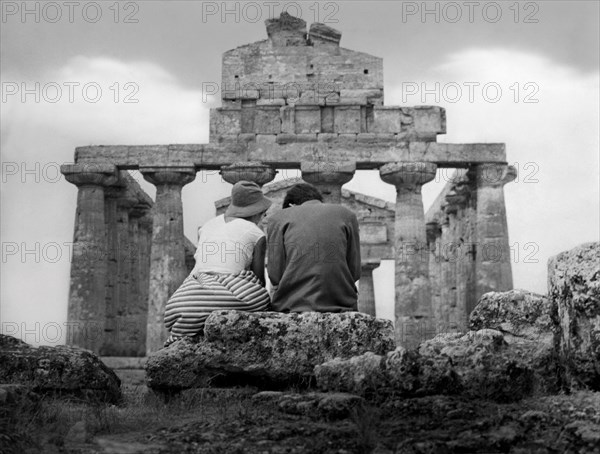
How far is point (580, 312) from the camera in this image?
17.3 ft

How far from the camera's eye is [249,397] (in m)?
6.34

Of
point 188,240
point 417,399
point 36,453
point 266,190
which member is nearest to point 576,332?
point 417,399

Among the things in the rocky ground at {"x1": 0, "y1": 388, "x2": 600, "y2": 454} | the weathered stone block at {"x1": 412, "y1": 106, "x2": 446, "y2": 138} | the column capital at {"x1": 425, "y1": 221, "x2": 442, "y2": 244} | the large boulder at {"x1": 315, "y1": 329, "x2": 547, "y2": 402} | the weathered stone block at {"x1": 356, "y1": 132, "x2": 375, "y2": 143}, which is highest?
the weathered stone block at {"x1": 412, "y1": 106, "x2": 446, "y2": 138}

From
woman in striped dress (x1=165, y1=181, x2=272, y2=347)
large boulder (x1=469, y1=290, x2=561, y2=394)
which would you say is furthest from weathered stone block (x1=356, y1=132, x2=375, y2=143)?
large boulder (x1=469, y1=290, x2=561, y2=394)

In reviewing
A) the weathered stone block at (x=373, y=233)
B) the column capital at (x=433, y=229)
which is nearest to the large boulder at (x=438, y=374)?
the column capital at (x=433, y=229)

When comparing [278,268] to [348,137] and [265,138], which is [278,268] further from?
[265,138]

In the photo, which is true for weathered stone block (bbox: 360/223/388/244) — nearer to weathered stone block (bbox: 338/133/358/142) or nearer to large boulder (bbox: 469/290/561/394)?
weathered stone block (bbox: 338/133/358/142)

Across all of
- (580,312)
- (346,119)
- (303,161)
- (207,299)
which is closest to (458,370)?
(580,312)

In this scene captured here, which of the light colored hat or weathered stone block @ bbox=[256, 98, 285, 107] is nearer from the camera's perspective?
the light colored hat

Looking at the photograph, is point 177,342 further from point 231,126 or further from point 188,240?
point 188,240

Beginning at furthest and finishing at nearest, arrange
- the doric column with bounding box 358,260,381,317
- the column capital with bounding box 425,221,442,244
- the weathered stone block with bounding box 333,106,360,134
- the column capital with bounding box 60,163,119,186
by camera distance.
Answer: the doric column with bounding box 358,260,381,317 < the column capital with bounding box 425,221,442,244 < the weathered stone block with bounding box 333,106,360,134 < the column capital with bounding box 60,163,119,186

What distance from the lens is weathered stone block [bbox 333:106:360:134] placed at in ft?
81.3

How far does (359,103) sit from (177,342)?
1838cm

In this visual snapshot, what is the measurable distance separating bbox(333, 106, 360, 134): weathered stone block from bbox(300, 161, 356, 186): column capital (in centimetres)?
102
